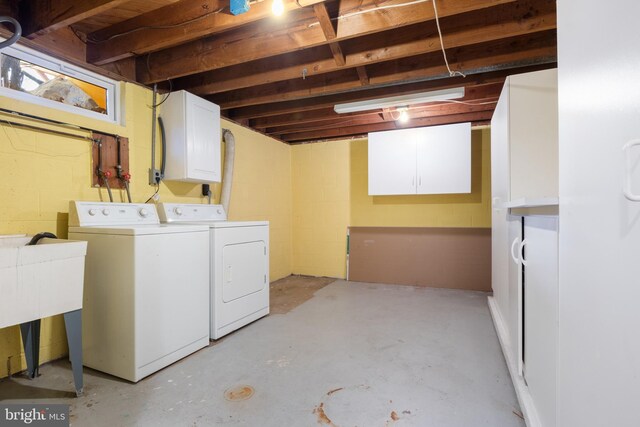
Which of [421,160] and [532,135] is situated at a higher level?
[421,160]

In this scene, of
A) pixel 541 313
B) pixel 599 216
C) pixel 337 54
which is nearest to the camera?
pixel 599 216

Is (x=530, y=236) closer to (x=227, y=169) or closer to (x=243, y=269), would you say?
(x=243, y=269)

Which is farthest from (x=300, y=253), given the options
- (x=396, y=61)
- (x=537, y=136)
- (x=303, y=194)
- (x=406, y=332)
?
(x=537, y=136)

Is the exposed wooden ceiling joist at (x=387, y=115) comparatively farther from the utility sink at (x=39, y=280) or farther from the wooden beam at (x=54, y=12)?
the utility sink at (x=39, y=280)

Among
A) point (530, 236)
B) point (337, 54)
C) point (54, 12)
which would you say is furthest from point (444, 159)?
point (54, 12)

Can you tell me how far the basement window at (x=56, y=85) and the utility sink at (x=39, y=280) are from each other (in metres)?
0.97

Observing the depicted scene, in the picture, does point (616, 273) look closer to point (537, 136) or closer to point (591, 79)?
point (591, 79)

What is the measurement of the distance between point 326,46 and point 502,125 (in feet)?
4.95

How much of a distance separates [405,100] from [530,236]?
1.92m

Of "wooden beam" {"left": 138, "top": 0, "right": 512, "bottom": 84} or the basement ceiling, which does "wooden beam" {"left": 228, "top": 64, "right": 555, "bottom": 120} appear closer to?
the basement ceiling

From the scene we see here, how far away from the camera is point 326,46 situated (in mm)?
2463

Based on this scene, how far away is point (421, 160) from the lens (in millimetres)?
3828

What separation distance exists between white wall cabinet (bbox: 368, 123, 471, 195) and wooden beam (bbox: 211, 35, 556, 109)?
110 centimetres
